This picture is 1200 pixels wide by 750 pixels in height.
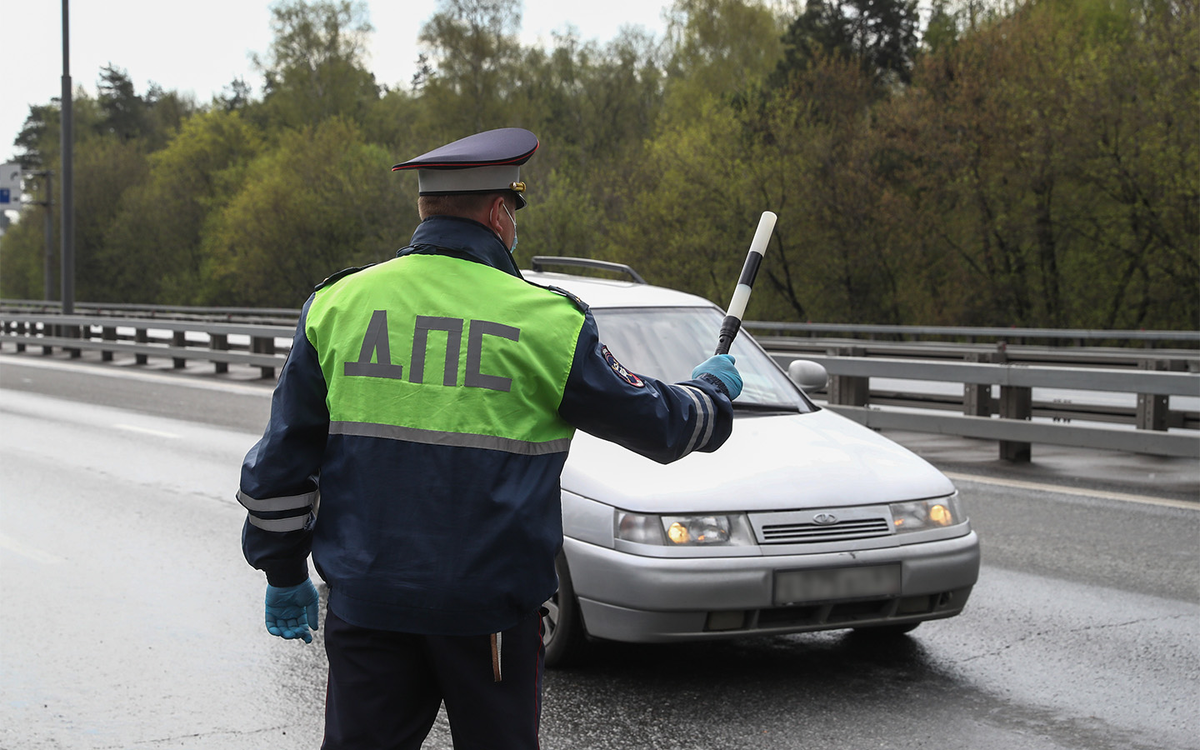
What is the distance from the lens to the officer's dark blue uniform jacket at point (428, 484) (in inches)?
94.6

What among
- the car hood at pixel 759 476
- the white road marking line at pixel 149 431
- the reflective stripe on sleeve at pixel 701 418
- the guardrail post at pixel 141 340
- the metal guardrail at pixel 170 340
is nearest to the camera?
the reflective stripe on sleeve at pixel 701 418

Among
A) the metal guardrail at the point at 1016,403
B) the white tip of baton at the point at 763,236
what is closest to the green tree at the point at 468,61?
the metal guardrail at the point at 1016,403

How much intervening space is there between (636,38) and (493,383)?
198ft

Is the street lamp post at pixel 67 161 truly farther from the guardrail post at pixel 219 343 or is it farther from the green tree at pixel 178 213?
the green tree at pixel 178 213

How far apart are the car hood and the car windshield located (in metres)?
0.56

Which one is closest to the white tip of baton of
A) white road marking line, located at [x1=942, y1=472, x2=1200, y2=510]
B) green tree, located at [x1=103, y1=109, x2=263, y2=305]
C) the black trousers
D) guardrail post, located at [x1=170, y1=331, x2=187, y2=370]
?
the black trousers

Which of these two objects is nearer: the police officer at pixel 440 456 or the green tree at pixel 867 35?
the police officer at pixel 440 456

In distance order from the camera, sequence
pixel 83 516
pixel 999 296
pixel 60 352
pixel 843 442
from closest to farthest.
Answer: pixel 843 442 < pixel 83 516 < pixel 60 352 < pixel 999 296

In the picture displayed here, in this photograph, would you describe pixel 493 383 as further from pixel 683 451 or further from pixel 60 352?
pixel 60 352

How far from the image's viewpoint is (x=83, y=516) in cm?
869

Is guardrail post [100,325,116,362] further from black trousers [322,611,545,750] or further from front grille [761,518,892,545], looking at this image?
black trousers [322,611,545,750]

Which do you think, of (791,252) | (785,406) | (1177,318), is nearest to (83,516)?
(785,406)

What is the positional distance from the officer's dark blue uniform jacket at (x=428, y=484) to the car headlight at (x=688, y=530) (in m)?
2.04

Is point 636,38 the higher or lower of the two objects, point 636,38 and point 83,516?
the higher
